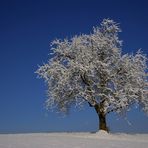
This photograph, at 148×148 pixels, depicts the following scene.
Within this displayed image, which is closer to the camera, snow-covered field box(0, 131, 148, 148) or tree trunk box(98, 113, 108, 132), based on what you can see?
snow-covered field box(0, 131, 148, 148)

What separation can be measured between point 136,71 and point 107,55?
3.99 meters

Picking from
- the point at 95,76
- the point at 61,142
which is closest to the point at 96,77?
the point at 95,76

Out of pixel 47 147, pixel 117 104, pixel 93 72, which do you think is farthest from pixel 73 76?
pixel 47 147

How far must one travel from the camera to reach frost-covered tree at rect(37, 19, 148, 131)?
4684 centimetres

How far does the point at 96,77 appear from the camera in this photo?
1881 inches

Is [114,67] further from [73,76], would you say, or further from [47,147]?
[47,147]

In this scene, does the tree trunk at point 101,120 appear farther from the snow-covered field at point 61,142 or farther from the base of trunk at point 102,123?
the snow-covered field at point 61,142

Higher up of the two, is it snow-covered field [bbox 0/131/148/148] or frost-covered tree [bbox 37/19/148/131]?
frost-covered tree [bbox 37/19/148/131]

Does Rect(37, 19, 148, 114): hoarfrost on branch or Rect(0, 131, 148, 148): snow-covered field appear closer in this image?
Rect(0, 131, 148, 148): snow-covered field

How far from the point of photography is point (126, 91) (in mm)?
47031

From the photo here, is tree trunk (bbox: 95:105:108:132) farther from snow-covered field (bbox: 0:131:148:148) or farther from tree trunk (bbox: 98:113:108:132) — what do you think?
snow-covered field (bbox: 0:131:148:148)

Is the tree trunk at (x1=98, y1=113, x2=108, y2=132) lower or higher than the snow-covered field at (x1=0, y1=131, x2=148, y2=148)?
higher

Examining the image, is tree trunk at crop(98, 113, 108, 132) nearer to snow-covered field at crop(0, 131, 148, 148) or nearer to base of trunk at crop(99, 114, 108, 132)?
base of trunk at crop(99, 114, 108, 132)

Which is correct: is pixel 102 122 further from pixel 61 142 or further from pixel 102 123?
pixel 61 142
